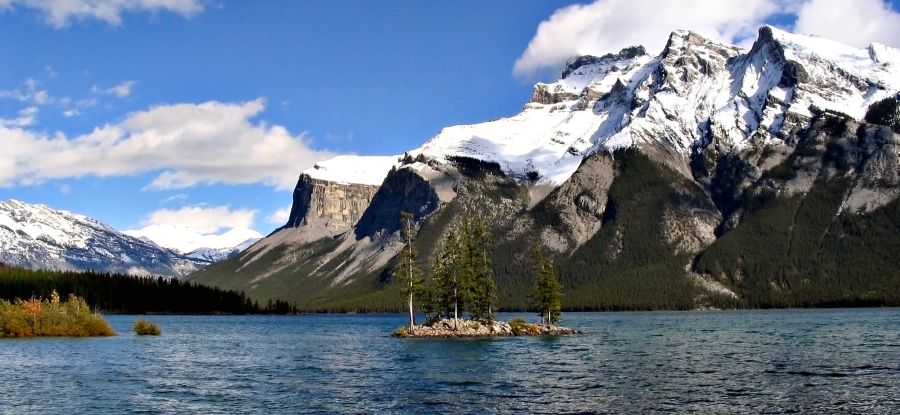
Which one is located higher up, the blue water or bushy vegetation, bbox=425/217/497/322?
bushy vegetation, bbox=425/217/497/322

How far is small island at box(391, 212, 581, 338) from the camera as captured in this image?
134m

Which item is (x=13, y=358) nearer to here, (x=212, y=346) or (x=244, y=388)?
(x=212, y=346)

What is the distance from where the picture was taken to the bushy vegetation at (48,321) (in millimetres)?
131625

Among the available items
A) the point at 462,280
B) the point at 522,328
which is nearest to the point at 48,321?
the point at 462,280

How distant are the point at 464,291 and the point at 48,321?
206 feet

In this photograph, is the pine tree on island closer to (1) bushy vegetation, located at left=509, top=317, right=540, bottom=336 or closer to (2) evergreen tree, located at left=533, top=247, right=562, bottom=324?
(1) bushy vegetation, located at left=509, top=317, right=540, bottom=336

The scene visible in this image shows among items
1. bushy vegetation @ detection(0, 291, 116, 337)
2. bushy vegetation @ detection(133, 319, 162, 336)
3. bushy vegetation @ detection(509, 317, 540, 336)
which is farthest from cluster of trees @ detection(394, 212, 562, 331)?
bushy vegetation @ detection(0, 291, 116, 337)

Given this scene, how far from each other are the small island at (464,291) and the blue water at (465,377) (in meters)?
18.4

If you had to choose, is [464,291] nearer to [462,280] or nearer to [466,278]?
[462,280]

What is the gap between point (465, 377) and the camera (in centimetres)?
7225

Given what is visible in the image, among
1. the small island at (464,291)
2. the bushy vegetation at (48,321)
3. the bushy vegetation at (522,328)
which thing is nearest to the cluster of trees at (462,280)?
the small island at (464,291)

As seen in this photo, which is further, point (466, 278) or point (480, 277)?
point (480, 277)

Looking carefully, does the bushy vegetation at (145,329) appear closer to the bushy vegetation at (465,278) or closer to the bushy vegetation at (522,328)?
the bushy vegetation at (465,278)

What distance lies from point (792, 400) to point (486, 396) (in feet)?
63.5
